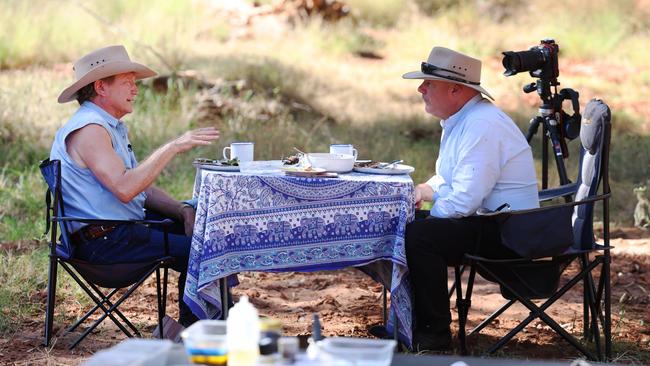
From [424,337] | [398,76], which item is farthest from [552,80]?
[398,76]

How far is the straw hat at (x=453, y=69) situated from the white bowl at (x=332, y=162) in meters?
0.47

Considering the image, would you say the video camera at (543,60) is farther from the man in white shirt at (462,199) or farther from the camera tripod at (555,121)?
the man in white shirt at (462,199)

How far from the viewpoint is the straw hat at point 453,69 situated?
448 centimetres

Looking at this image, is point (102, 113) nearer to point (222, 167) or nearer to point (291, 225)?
point (222, 167)

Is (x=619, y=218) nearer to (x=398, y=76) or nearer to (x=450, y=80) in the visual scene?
(x=450, y=80)

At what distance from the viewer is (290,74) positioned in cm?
1064

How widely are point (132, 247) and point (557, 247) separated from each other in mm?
1664

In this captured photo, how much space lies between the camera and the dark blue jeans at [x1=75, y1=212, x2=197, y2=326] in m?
4.32

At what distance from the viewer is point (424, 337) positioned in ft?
14.2

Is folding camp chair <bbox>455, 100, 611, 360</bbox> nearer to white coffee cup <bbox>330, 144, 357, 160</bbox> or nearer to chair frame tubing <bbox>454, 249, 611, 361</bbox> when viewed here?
chair frame tubing <bbox>454, 249, 611, 361</bbox>

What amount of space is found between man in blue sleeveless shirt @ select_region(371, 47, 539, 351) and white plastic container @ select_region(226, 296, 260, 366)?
1941 millimetres

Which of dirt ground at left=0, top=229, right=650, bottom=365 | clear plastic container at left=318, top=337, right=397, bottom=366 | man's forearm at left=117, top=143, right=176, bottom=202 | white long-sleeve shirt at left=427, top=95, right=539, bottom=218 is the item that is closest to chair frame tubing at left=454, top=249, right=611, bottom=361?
dirt ground at left=0, top=229, right=650, bottom=365

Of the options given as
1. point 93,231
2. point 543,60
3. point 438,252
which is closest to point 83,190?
point 93,231

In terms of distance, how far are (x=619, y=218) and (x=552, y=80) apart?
2605mm
